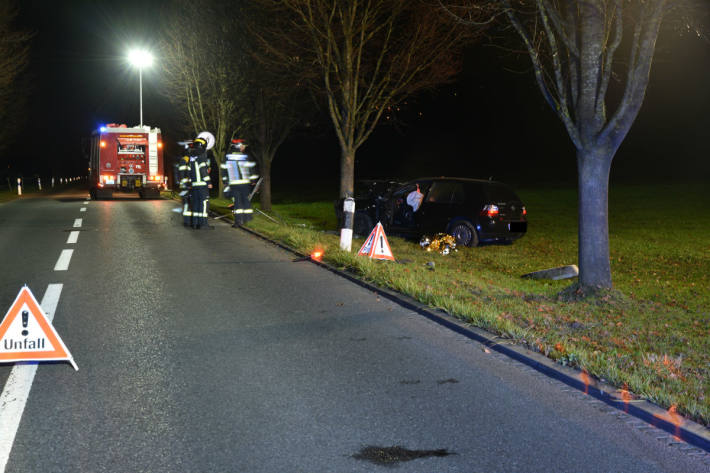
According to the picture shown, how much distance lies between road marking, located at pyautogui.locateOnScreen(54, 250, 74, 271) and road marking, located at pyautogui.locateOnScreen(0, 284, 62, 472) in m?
5.80

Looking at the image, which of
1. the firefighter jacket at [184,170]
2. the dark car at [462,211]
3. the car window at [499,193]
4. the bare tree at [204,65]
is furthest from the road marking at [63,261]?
the bare tree at [204,65]

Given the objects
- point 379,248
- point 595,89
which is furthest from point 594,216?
point 379,248

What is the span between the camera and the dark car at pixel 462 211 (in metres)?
14.6

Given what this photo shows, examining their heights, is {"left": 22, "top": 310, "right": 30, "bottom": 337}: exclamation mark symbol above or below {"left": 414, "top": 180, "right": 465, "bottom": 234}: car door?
below

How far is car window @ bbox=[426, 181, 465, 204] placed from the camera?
1495 cm

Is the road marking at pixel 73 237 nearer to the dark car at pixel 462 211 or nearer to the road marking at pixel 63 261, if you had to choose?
the road marking at pixel 63 261

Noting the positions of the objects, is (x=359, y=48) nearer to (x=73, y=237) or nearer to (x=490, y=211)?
(x=490, y=211)

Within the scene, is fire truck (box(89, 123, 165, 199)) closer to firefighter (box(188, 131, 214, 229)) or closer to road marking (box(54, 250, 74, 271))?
firefighter (box(188, 131, 214, 229))

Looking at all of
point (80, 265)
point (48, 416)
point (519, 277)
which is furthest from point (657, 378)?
point (80, 265)

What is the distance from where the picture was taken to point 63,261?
12000 mm

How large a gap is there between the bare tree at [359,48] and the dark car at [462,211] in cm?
199

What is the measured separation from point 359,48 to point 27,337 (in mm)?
12087

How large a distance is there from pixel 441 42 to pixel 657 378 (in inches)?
498

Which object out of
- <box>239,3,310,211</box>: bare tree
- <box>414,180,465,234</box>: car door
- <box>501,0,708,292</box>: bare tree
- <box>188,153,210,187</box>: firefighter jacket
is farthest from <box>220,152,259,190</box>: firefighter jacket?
<box>501,0,708,292</box>: bare tree
